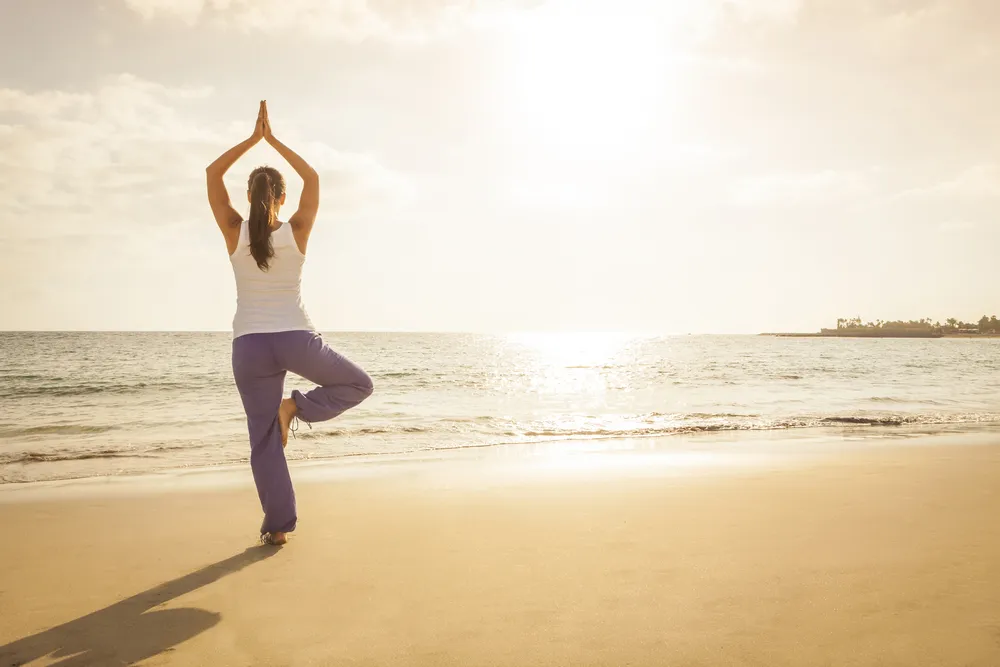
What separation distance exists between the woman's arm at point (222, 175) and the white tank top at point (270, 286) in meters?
0.15

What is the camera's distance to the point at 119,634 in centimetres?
277

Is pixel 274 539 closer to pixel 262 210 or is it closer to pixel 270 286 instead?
pixel 270 286

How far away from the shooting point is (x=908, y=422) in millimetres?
12359

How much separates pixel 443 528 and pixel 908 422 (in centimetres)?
1132

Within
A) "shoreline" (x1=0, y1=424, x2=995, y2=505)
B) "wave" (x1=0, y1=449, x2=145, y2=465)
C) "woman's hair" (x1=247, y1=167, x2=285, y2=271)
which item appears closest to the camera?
"woman's hair" (x1=247, y1=167, x2=285, y2=271)

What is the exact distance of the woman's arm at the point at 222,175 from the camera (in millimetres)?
3910

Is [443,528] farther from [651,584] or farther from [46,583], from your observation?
[46,583]

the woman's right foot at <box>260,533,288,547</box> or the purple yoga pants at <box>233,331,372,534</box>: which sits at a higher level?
the purple yoga pants at <box>233,331,372,534</box>

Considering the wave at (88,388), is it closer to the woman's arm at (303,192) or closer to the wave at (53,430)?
the wave at (53,430)

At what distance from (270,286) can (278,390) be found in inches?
25.2

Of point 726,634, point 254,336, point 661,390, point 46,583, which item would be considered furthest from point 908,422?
point 46,583

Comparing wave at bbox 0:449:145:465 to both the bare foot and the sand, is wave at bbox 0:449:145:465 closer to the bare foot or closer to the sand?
the sand

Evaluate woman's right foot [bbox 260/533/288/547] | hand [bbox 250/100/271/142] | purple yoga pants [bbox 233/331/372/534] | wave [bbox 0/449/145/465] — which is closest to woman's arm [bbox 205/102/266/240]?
hand [bbox 250/100/271/142]

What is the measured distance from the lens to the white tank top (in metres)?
3.78
